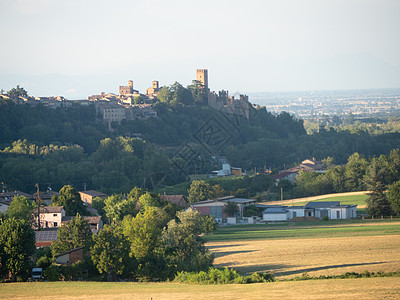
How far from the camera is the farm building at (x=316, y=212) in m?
44.8

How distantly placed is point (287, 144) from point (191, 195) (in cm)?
4338

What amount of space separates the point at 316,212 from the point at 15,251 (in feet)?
85.0

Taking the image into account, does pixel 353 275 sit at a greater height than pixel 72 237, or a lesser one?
lesser

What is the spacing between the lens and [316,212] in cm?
4600

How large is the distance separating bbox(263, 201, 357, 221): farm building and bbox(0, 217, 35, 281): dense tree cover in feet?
73.1

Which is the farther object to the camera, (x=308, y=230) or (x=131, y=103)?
(x=131, y=103)

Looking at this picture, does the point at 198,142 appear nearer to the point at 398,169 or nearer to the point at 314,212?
the point at 398,169

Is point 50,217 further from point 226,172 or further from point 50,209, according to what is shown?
point 226,172

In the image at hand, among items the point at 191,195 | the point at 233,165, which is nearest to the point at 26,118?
the point at 233,165

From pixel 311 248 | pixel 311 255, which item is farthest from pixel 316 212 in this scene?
pixel 311 255

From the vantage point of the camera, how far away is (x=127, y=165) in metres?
68.1

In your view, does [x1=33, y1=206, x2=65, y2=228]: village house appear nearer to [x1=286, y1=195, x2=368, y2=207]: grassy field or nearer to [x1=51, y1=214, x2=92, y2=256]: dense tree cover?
[x1=51, y1=214, x2=92, y2=256]: dense tree cover

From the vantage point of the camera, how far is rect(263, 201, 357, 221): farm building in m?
44.8

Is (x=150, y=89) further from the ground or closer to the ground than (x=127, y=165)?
further from the ground
